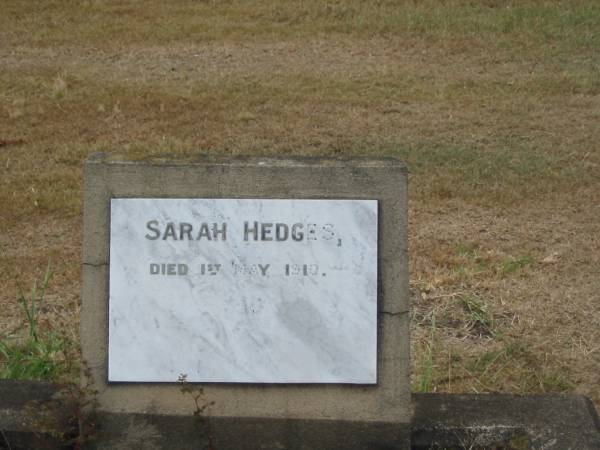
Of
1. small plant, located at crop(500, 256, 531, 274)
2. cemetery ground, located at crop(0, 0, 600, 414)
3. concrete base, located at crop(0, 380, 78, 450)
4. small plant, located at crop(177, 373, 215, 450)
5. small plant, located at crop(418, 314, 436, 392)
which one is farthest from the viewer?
small plant, located at crop(500, 256, 531, 274)

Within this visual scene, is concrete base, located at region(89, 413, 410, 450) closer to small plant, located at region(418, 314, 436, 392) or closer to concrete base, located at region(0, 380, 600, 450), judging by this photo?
concrete base, located at region(0, 380, 600, 450)

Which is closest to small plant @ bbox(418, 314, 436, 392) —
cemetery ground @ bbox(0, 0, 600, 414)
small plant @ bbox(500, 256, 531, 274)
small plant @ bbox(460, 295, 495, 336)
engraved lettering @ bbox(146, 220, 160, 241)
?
cemetery ground @ bbox(0, 0, 600, 414)

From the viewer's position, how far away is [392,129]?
9578mm

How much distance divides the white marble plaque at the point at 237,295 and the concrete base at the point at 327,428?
16 centimetres

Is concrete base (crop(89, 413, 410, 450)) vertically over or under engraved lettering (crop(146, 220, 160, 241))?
under

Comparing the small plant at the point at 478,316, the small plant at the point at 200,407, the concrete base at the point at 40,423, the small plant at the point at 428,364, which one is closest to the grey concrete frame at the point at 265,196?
the small plant at the point at 200,407

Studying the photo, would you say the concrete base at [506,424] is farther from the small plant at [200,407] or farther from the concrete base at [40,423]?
the concrete base at [40,423]

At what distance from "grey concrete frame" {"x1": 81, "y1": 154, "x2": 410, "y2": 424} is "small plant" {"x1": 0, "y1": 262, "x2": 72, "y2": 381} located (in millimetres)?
722

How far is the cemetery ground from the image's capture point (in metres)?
5.30

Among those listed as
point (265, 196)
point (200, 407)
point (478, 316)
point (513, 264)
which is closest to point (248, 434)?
point (200, 407)

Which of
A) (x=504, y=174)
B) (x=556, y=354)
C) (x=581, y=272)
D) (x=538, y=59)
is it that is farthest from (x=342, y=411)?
(x=538, y=59)

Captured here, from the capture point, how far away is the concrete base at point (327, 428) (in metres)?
3.68

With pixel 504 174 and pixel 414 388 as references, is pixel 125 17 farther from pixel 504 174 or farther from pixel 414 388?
pixel 414 388

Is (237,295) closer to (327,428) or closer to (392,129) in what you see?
(327,428)
